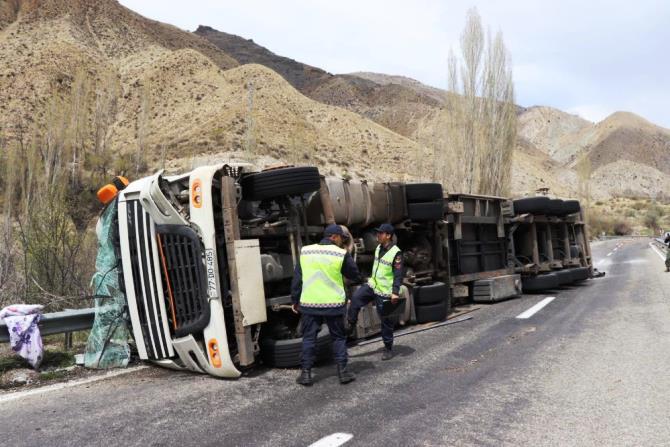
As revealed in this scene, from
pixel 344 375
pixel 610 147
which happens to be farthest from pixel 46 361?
pixel 610 147

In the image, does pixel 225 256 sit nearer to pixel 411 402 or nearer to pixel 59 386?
pixel 59 386

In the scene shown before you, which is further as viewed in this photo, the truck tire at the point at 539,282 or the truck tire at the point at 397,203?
the truck tire at the point at 539,282

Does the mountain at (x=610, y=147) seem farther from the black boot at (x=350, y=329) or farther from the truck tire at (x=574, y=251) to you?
the black boot at (x=350, y=329)

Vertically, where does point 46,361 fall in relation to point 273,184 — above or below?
below

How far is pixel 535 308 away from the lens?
364 inches

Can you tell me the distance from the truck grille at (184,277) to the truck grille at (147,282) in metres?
0.10

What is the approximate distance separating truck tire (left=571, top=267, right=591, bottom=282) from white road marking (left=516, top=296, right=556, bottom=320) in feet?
6.82

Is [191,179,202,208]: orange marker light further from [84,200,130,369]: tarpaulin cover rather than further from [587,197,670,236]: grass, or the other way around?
[587,197,670,236]: grass

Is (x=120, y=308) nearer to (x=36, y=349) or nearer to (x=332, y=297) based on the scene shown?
(x=36, y=349)

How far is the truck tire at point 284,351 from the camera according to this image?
5.30 metres

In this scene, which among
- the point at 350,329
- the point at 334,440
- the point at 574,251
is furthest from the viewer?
the point at 574,251

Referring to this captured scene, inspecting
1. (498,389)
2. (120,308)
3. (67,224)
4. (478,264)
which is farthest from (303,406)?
(478,264)

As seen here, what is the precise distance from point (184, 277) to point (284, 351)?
4.03 feet

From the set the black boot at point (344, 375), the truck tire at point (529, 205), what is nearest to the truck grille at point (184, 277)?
the black boot at point (344, 375)
